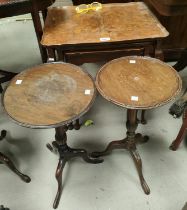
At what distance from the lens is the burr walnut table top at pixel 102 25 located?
1.57 metres

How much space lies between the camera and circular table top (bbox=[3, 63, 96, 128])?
3.75 ft

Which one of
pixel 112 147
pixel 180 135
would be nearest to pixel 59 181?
pixel 112 147

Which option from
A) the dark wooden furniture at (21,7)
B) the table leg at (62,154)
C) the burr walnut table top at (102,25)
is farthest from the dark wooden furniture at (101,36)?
the table leg at (62,154)

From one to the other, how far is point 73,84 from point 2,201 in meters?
0.95

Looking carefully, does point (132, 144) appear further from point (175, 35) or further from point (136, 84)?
point (175, 35)

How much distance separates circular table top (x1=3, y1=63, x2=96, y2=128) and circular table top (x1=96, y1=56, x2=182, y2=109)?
0.33 ft

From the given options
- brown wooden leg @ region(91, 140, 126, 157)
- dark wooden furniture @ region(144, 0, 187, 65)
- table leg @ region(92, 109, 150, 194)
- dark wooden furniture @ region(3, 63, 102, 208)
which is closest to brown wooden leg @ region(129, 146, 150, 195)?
table leg @ region(92, 109, 150, 194)

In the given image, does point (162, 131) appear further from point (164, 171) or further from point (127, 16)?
point (127, 16)

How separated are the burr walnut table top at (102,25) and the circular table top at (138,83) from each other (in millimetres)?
234

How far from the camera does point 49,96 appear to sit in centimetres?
126

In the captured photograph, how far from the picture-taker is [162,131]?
6.58ft

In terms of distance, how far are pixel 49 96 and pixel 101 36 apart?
0.60 m

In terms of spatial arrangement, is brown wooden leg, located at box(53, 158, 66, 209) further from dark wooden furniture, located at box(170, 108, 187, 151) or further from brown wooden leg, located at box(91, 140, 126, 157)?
dark wooden furniture, located at box(170, 108, 187, 151)

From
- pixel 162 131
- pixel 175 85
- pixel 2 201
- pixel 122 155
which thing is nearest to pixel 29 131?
pixel 2 201
